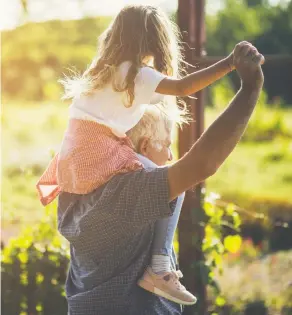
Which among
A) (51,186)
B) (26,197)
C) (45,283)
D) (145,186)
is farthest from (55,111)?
(145,186)

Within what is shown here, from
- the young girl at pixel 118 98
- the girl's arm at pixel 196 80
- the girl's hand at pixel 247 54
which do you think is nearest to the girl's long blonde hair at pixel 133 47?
the young girl at pixel 118 98

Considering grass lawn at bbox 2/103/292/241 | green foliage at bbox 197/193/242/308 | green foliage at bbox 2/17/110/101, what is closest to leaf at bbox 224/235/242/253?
green foliage at bbox 197/193/242/308

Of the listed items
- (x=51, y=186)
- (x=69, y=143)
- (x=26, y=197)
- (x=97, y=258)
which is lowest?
(x=26, y=197)

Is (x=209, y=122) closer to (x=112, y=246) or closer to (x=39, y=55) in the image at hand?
(x=39, y=55)

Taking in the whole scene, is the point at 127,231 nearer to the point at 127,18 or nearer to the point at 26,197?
the point at 127,18

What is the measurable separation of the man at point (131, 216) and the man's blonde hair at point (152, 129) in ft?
0.80

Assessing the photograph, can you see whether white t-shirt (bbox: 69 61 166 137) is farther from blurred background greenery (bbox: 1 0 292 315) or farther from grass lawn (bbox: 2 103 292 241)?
grass lawn (bbox: 2 103 292 241)

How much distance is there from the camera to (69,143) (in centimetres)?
238

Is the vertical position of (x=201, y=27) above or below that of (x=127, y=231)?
above

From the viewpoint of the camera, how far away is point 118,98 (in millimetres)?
2334

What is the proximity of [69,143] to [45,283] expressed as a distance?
5.49ft

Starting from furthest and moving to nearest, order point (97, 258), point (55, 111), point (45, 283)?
point (55, 111) → point (45, 283) → point (97, 258)

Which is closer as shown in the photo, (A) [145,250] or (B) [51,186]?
(A) [145,250]

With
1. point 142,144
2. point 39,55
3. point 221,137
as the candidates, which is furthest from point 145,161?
point 39,55
